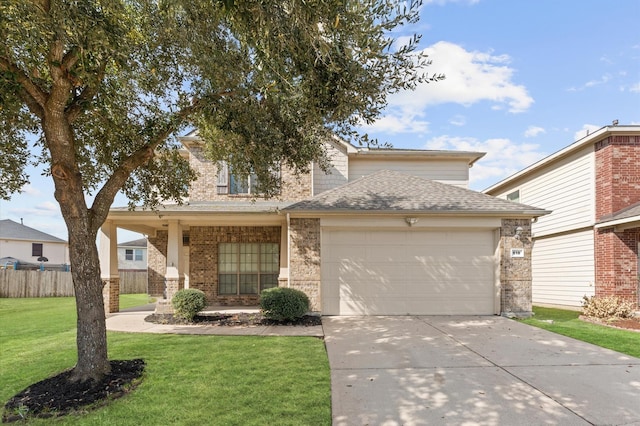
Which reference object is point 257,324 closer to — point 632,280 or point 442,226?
point 442,226

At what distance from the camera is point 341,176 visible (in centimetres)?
1367

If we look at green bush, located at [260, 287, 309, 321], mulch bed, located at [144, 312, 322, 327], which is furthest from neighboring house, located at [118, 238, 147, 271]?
green bush, located at [260, 287, 309, 321]

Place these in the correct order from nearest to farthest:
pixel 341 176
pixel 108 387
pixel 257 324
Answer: pixel 108 387 → pixel 257 324 → pixel 341 176

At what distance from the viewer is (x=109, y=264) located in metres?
Result: 11.0

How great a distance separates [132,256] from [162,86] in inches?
1145

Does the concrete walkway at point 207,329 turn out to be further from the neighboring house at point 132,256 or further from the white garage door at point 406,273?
the neighboring house at point 132,256

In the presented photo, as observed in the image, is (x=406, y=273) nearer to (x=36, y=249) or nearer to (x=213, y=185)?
(x=213, y=185)

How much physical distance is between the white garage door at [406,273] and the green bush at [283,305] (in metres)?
1.03

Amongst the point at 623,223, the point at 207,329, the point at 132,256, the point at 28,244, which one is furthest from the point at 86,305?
the point at 28,244

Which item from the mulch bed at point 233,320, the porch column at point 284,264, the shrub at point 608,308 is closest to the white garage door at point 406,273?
the mulch bed at point 233,320

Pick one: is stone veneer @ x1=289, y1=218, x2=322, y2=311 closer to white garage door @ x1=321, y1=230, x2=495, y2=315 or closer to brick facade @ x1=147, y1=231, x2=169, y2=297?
white garage door @ x1=321, y1=230, x2=495, y2=315

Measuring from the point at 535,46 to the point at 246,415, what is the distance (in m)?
12.6

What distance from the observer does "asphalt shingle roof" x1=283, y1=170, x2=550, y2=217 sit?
9.68 meters

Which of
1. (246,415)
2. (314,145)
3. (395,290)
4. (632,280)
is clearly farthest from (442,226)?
(246,415)
